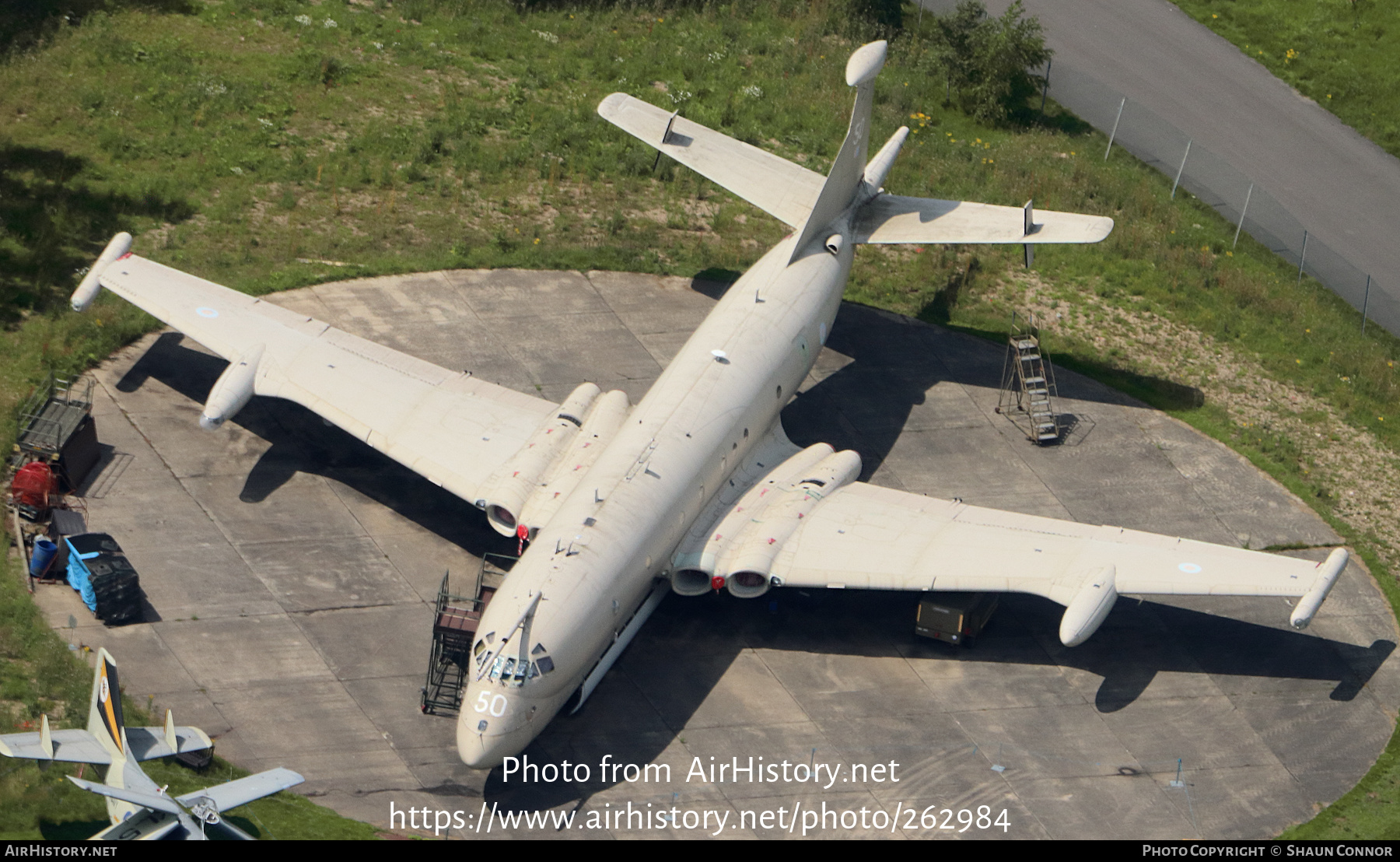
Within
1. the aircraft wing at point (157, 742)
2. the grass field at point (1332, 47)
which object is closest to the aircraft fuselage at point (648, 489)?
the aircraft wing at point (157, 742)

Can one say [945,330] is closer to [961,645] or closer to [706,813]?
[961,645]

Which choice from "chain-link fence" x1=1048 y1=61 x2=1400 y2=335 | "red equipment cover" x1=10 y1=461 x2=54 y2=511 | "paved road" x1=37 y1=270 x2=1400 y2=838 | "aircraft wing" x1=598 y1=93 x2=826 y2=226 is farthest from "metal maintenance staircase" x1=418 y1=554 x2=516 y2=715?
"chain-link fence" x1=1048 y1=61 x2=1400 y2=335

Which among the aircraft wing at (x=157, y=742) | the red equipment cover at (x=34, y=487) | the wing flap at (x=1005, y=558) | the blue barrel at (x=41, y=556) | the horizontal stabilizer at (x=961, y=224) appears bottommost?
Answer: the blue barrel at (x=41, y=556)

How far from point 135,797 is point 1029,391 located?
90.3 ft

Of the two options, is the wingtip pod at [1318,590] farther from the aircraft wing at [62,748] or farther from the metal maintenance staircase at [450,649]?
the aircraft wing at [62,748]

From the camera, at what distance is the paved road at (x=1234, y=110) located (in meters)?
55.8

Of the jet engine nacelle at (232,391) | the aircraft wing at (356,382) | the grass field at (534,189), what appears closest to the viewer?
the jet engine nacelle at (232,391)

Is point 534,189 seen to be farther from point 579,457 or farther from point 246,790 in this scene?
point 246,790

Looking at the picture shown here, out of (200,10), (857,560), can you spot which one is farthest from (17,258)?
(857,560)

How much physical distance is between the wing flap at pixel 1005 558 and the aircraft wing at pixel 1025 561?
0.02 m

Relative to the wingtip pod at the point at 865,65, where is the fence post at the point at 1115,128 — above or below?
below

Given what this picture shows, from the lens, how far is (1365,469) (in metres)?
43.2

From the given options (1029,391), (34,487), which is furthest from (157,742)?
(1029,391)

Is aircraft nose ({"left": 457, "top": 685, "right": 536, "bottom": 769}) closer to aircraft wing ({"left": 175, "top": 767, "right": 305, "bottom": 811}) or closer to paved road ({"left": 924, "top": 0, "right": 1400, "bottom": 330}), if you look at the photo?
aircraft wing ({"left": 175, "top": 767, "right": 305, "bottom": 811})
